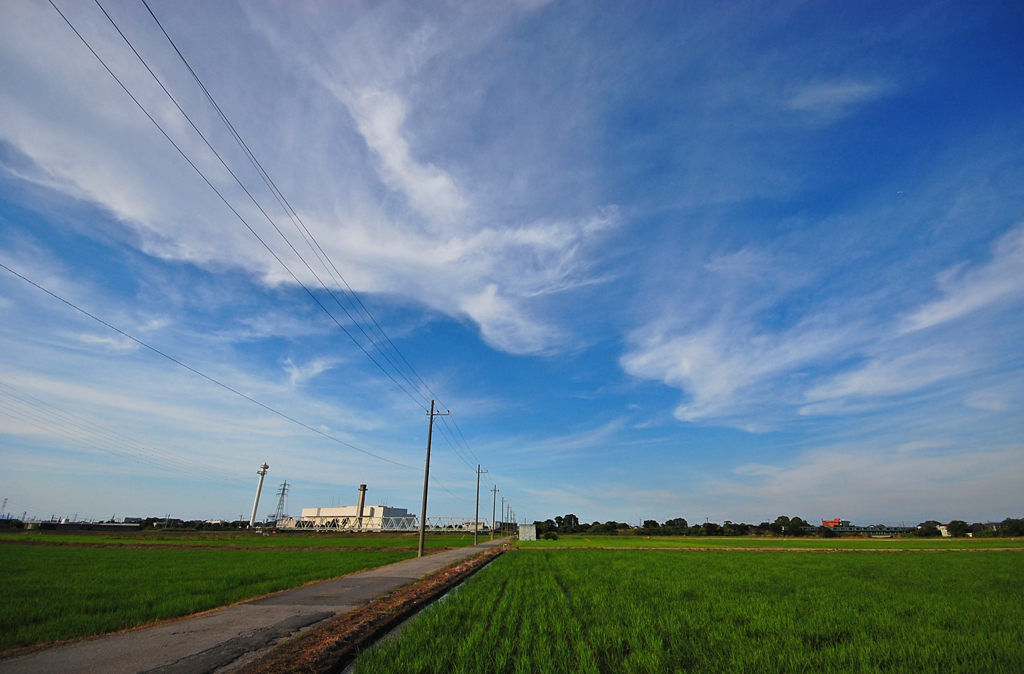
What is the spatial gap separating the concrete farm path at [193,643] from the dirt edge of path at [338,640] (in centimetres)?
48

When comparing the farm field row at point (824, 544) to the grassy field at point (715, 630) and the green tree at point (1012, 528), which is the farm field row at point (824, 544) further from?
the grassy field at point (715, 630)

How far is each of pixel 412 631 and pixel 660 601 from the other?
831 cm

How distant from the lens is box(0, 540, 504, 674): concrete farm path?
23.4ft

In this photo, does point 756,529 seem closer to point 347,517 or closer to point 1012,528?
point 1012,528

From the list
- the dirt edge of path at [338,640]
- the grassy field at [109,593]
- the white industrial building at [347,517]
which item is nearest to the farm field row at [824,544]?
the grassy field at [109,593]

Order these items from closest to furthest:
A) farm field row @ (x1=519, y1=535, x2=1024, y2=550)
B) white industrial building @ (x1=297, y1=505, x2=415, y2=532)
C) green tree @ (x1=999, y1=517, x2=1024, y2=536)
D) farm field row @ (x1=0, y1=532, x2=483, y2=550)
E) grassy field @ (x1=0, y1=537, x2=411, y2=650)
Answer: grassy field @ (x1=0, y1=537, x2=411, y2=650), farm field row @ (x1=0, y1=532, x2=483, y2=550), farm field row @ (x1=519, y1=535, x2=1024, y2=550), green tree @ (x1=999, y1=517, x2=1024, y2=536), white industrial building @ (x1=297, y1=505, x2=415, y2=532)

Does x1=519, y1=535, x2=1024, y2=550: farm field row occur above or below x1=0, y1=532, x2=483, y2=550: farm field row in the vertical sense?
below

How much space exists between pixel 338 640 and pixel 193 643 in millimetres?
2725

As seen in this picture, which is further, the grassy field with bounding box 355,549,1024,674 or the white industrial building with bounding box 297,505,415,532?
the white industrial building with bounding box 297,505,415,532

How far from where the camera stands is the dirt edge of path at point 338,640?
Result: 7184 millimetres

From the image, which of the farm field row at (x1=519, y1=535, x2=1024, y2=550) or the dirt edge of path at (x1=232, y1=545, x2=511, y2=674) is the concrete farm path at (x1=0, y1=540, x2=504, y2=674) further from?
the farm field row at (x1=519, y1=535, x2=1024, y2=550)

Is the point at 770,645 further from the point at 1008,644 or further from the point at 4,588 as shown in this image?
the point at 4,588

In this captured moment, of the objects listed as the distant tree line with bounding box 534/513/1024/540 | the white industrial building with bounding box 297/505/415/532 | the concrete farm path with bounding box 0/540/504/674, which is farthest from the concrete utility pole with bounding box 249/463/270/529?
the concrete farm path with bounding box 0/540/504/674

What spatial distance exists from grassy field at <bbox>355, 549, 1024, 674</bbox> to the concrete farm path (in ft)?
8.15
